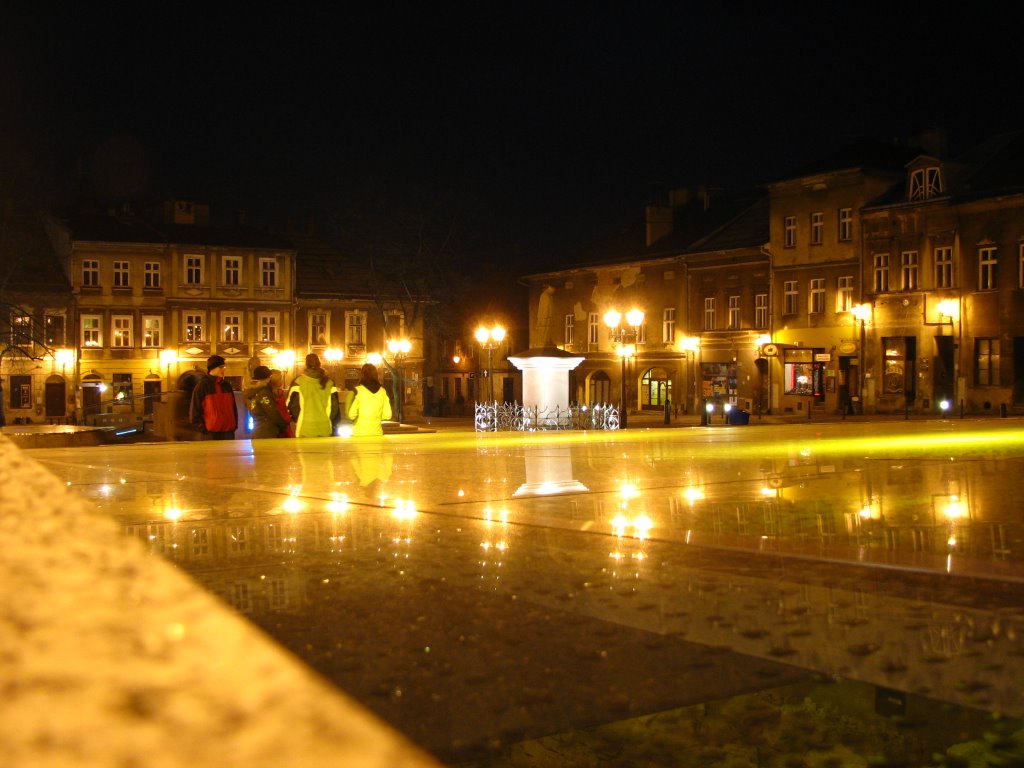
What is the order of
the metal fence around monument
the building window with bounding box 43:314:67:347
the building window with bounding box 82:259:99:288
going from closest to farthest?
the metal fence around monument, the building window with bounding box 43:314:67:347, the building window with bounding box 82:259:99:288

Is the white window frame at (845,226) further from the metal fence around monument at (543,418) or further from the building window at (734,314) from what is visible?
the metal fence around monument at (543,418)

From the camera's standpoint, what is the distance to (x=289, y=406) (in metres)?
21.3

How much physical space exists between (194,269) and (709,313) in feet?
99.9

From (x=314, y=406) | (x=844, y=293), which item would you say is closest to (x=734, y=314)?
(x=844, y=293)

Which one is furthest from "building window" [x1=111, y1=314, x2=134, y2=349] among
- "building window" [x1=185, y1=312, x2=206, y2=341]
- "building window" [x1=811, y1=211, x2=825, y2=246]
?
"building window" [x1=811, y1=211, x2=825, y2=246]

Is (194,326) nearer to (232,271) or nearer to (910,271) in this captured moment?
(232,271)

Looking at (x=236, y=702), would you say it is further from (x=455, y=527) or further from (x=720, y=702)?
(x=455, y=527)

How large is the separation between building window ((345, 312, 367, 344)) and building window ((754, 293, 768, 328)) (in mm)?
26475

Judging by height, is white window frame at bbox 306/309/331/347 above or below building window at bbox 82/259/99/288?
below

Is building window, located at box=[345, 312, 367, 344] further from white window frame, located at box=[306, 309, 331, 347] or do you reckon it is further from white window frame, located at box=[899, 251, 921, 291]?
white window frame, located at box=[899, 251, 921, 291]

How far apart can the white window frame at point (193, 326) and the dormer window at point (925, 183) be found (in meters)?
40.8

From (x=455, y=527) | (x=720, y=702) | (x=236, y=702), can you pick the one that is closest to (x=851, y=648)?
(x=720, y=702)

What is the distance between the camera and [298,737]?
1.11m

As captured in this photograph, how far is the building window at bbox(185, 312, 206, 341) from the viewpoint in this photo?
71.6m
